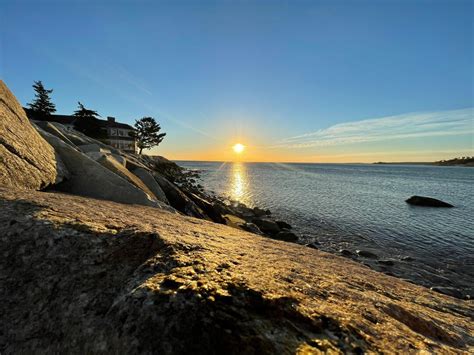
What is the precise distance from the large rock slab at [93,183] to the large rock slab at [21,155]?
454mm

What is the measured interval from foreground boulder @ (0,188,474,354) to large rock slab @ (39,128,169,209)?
4399mm

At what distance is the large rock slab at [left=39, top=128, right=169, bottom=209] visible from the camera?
8070 millimetres

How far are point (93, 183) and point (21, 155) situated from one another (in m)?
2.33

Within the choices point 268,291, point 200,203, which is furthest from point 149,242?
point 200,203

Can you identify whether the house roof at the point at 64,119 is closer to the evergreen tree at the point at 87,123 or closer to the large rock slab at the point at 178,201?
the evergreen tree at the point at 87,123

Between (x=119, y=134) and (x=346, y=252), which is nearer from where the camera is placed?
(x=346, y=252)

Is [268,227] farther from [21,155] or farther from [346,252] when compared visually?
[21,155]

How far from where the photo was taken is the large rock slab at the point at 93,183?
26.5 ft

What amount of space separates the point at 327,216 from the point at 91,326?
85.6 ft

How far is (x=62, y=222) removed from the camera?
357cm

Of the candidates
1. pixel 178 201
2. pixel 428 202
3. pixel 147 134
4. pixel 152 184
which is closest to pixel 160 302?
pixel 152 184

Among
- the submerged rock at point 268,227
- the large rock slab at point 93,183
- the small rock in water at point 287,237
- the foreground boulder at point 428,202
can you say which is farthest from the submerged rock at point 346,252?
the foreground boulder at point 428,202

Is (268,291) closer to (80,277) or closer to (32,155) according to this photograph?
(80,277)

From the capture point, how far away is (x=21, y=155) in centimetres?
636
